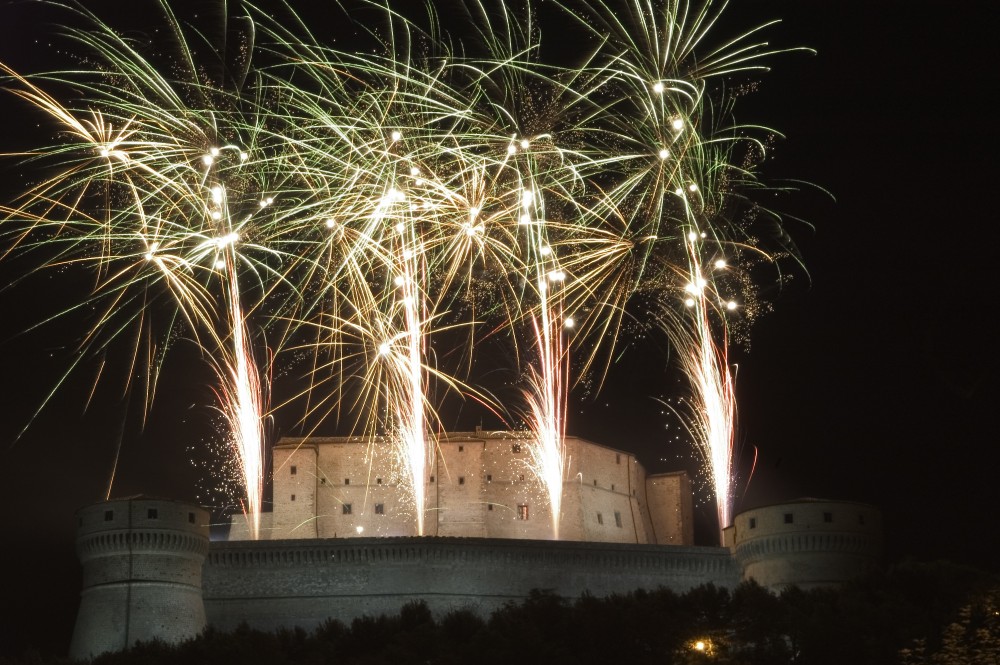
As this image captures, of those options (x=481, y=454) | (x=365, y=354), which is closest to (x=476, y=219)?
(x=365, y=354)

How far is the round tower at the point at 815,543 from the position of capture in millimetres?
50219

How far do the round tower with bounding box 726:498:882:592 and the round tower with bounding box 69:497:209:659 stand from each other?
54.3 ft

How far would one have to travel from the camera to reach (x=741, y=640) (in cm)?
4544

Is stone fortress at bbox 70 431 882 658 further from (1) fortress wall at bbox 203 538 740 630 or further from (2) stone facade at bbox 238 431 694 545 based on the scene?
(2) stone facade at bbox 238 431 694 545

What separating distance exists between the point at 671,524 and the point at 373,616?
18665 millimetres

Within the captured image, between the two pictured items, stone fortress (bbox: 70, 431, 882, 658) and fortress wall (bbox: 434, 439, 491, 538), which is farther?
fortress wall (bbox: 434, 439, 491, 538)

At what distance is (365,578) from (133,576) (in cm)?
707

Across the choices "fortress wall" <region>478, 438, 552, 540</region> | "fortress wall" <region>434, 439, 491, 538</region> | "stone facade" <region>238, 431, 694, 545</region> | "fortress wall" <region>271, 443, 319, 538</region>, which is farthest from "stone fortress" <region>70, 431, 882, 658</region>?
"fortress wall" <region>434, 439, 491, 538</region>

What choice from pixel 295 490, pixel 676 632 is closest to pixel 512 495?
pixel 295 490

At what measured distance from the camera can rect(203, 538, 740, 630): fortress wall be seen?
51656 millimetres

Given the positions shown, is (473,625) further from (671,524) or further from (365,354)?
(671,524)

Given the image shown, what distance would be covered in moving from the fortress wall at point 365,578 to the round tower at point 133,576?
242 cm

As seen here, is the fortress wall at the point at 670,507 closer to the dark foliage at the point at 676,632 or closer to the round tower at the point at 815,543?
the round tower at the point at 815,543

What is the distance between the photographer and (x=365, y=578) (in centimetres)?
5203
